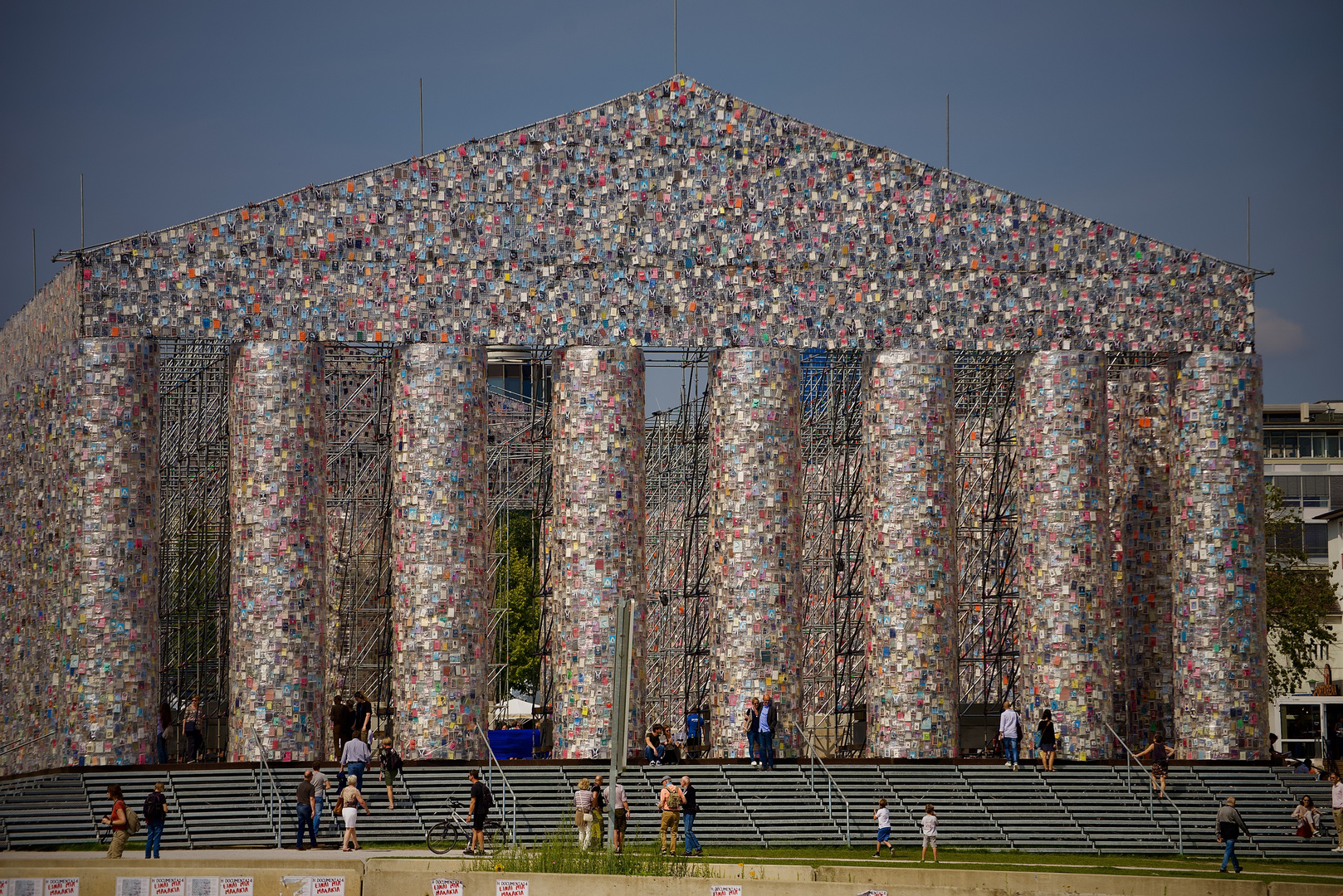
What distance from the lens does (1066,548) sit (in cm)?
2881

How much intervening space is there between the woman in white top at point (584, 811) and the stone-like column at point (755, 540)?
6.80 meters

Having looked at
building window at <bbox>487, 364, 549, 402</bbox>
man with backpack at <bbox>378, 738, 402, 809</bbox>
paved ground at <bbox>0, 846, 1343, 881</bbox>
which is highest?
building window at <bbox>487, 364, 549, 402</bbox>

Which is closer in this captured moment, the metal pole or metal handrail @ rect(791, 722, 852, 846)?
the metal pole

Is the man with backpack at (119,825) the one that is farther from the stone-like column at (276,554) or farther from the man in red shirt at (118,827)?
the stone-like column at (276,554)

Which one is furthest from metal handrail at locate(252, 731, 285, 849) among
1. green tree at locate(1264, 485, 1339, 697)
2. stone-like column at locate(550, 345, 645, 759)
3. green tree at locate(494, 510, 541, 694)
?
green tree at locate(1264, 485, 1339, 697)

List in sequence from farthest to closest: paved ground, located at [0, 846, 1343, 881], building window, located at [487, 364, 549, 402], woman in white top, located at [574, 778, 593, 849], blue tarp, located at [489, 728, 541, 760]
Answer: building window, located at [487, 364, 549, 402] < blue tarp, located at [489, 728, 541, 760] < woman in white top, located at [574, 778, 593, 849] < paved ground, located at [0, 846, 1343, 881]

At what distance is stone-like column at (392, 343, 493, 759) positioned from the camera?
2758cm

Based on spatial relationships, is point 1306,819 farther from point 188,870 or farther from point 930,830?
point 188,870

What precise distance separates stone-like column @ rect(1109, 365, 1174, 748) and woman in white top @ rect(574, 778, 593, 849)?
39.7 feet

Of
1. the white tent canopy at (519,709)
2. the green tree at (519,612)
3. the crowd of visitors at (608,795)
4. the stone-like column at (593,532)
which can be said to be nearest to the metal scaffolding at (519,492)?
the green tree at (519,612)

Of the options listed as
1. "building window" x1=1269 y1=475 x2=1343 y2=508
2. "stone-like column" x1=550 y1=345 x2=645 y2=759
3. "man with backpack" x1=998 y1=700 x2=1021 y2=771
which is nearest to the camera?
"man with backpack" x1=998 y1=700 x2=1021 y2=771

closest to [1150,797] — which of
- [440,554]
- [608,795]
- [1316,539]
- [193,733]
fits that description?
[608,795]

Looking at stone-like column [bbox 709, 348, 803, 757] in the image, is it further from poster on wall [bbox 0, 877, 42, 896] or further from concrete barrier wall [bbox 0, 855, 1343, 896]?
poster on wall [bbox 0, 877, 42, 896]

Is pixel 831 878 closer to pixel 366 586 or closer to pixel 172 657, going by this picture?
pixel 172 657
